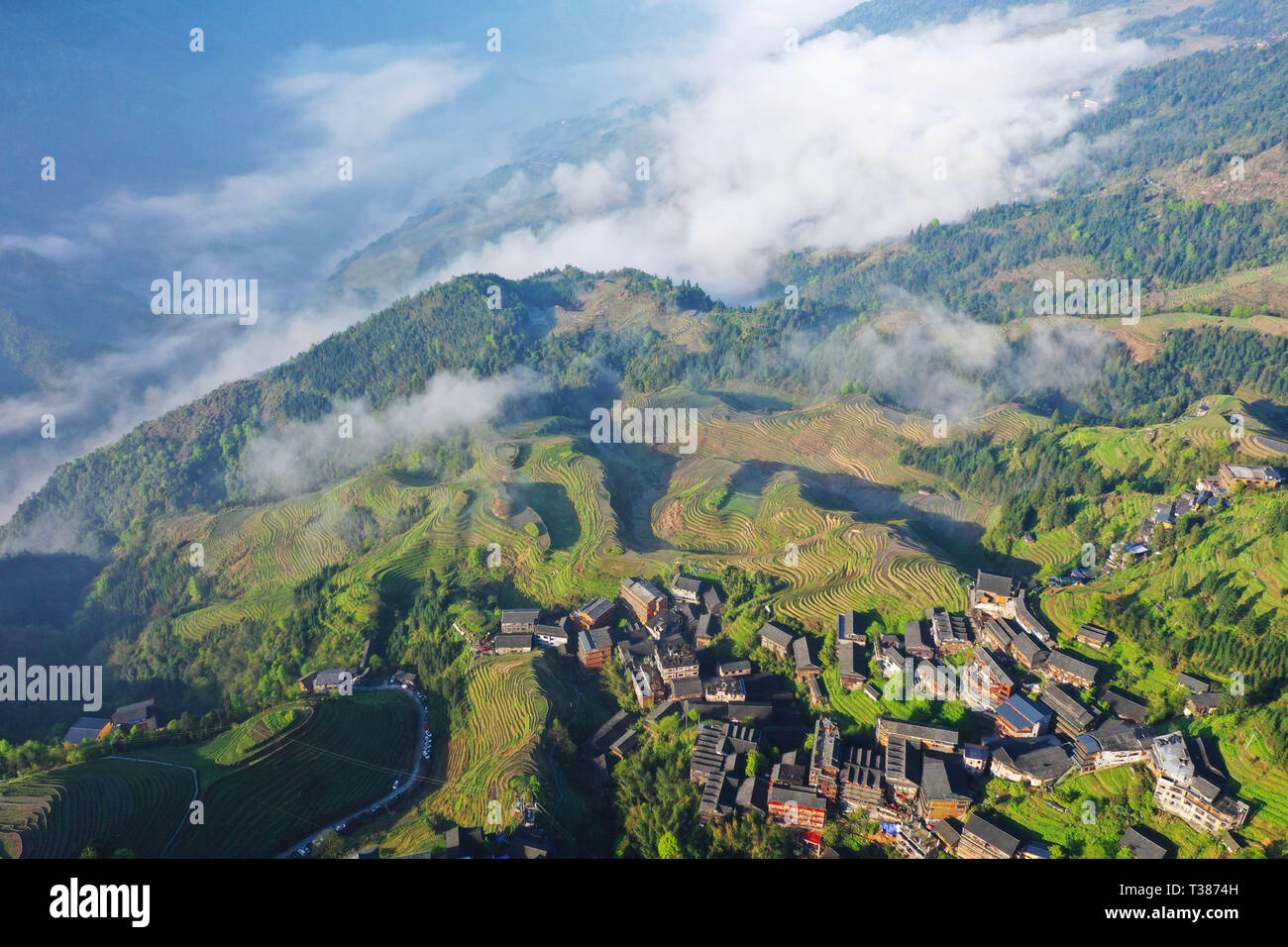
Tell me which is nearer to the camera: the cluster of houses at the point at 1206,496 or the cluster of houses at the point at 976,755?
the cluster of houses at the point at 976,755

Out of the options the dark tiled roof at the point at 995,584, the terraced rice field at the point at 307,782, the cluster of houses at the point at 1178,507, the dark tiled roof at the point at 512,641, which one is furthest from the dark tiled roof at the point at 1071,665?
the terraced rice field at the point at 307,782

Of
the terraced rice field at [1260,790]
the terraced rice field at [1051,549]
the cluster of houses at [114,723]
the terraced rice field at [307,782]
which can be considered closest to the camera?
the terraced rice field at [1260,790]

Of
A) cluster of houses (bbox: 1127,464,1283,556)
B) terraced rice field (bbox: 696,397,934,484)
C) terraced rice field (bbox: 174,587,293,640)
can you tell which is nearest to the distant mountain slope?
terraced rice field (bbox: 174,587,293,640)

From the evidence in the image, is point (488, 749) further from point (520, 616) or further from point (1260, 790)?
point (1260, 790)

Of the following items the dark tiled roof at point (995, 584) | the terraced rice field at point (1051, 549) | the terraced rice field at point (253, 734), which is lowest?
the terraced rice field at point (253, 734)

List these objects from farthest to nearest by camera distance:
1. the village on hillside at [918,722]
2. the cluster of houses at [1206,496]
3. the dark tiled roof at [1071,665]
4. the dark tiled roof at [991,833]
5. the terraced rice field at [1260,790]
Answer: the cluster of houses at [1206,496], the dark tiled roof at [1071,665], the village on hillside at [918,722], the dark tiled roof at [991,833], the terraced rice field at [1260,790]

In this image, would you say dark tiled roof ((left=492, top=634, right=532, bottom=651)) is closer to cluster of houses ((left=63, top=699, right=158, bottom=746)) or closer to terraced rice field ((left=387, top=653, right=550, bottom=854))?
terraced rice field ((left=387, top=653, right=550, bottom=854))

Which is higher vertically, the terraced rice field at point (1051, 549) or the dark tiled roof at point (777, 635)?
the terraced rice field at point (1051, 549)

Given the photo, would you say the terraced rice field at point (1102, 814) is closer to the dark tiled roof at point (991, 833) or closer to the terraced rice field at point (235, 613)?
the dark tiled roof at point (991, 833)
